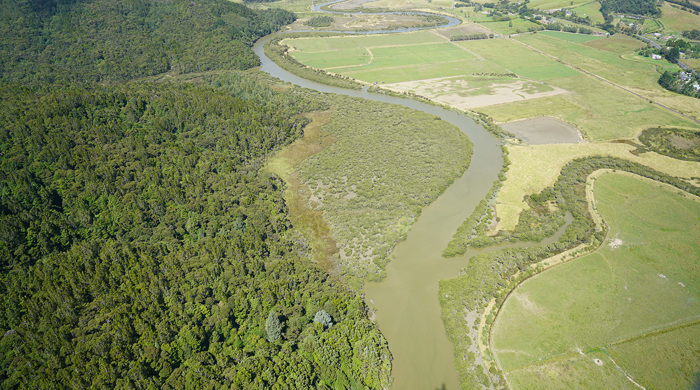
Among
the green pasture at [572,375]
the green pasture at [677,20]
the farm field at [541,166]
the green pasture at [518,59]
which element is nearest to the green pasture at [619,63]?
the green pasture at [518,59]

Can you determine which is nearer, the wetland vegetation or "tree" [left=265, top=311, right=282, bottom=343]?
the wetland vegetation

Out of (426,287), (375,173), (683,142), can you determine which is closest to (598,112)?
(683,142)

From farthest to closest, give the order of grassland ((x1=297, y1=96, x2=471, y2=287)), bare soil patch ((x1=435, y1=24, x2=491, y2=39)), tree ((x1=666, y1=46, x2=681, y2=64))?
bare soil patch ((x1=435, y1=24, x2=491, y2=39)) → tree ((x1=666, y1=46, x2=681, y2=64)) → grassland ((x1=297, y1=96, x2=471, y2=287))

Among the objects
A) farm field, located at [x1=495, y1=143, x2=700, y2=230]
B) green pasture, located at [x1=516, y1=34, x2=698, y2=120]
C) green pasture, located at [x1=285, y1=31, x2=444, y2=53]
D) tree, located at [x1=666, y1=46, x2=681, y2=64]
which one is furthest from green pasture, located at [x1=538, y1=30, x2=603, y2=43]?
farm field, located at [x1=495, y1=143, x2=700, y2=230]

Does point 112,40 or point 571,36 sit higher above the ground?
point 571,36

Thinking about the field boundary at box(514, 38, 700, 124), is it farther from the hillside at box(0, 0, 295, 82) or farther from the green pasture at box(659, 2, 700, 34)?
the hillside at box(0, 0, 295, 82)

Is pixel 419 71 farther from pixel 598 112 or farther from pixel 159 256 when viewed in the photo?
pixel 159 256
